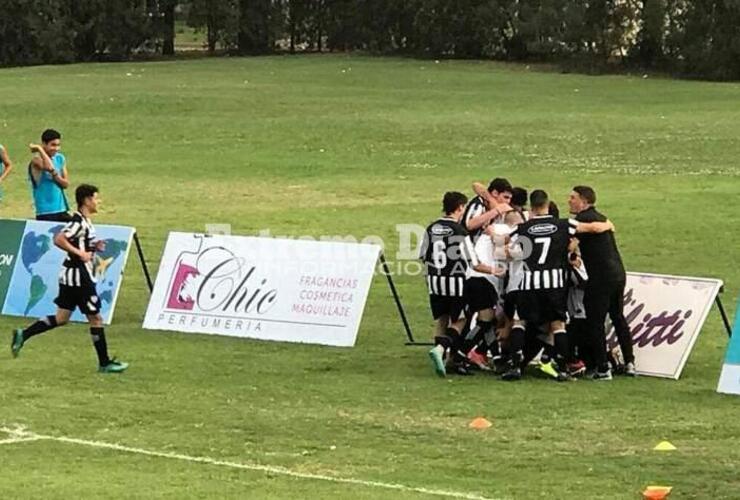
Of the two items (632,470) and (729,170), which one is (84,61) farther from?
(632,470)

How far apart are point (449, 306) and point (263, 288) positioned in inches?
99.3

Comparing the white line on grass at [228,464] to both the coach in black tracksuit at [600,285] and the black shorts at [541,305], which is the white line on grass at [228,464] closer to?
the black shorts at [541,305]

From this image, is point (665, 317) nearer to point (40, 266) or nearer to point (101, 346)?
point (101, 346)

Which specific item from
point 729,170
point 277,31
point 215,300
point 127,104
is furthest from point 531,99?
point 215,300

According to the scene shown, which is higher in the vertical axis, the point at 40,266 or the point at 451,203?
the point at 451,203

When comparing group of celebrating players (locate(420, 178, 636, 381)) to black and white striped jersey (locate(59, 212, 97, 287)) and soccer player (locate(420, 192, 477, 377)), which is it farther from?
black and white striped jersey (locate(59, 212, 97, 287))

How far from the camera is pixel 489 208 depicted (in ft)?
50.9

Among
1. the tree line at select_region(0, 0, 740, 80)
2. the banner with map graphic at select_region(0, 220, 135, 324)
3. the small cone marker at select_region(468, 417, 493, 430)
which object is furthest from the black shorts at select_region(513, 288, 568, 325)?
the tree line at select_region(0, 0, 740, 80)

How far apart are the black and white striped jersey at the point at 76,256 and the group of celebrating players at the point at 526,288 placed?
3.10 meters

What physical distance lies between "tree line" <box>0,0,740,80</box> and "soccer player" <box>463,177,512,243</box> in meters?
50.6

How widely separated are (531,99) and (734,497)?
42767mm

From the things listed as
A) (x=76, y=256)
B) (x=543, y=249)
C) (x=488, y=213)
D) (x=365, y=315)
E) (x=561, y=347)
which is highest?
(x=488, y=213)

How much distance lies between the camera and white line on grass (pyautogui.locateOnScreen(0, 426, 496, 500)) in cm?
1055

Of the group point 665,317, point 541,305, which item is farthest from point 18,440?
point 665,317
